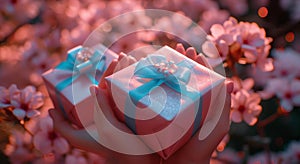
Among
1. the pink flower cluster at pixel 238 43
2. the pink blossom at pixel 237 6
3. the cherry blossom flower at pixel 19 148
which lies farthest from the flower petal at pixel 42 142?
the pink blossom at pixel 237 6

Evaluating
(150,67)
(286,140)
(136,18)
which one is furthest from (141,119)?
(286,140)

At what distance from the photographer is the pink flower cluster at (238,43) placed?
921 millimetres

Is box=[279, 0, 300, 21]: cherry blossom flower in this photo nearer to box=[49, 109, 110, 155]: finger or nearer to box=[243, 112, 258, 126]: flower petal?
box=[243, 112, 258, 126]: flower petal

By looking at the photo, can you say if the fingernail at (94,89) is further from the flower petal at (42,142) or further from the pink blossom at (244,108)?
the pink blossom at (244,108)

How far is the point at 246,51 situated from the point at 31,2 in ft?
2.90

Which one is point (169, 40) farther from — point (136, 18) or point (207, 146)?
point (207, 146)

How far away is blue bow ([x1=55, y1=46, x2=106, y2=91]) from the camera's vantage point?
85 cm

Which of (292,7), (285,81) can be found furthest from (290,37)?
(285,81)

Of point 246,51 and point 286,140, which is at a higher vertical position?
point 246,51

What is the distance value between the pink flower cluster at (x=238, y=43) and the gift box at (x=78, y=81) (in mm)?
239

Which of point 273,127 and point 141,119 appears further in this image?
point 273,127

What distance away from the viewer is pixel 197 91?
708mm

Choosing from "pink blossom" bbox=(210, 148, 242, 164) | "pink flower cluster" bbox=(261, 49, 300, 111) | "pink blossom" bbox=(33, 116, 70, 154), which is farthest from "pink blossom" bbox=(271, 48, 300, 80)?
"pink blossom" bbox=(33, 116, 70, 154)

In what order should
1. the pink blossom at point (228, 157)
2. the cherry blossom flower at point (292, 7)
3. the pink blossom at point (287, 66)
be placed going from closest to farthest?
1. the pink blossom at point (287, 66)
2. the pink blossom at point (228, 157)
3. the cherry blossom flower at point (292, 7)
